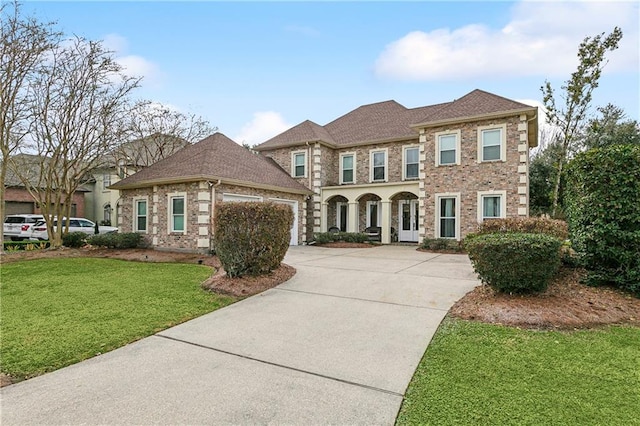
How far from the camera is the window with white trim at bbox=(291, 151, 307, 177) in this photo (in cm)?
1914

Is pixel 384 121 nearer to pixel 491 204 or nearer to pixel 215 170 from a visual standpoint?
pixel 491 204

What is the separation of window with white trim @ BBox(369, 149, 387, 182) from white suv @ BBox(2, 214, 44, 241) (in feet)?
65.5

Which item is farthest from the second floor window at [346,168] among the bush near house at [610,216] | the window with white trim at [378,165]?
the bush near house at [610,216]

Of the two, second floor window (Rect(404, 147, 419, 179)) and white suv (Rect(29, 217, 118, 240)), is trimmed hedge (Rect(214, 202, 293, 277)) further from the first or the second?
white suv (Rect(29, 217, 118, 240))

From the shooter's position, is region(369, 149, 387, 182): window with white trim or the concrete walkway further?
region(369, 149, 387, 182): window with white trim

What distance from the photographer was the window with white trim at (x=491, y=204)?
14.1 metres

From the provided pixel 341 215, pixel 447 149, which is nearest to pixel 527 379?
pixel 447 149

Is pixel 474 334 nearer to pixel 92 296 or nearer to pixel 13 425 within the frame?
pixel 13 425

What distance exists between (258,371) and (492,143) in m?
14.2

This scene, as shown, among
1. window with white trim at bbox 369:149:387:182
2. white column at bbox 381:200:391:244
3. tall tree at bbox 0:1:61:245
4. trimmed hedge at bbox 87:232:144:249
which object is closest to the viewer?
tall tree at bbox 0:1:61:245

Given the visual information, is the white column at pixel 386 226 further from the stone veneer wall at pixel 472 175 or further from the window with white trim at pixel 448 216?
the window with white trim at pixel 448 216

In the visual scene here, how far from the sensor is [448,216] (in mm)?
15336

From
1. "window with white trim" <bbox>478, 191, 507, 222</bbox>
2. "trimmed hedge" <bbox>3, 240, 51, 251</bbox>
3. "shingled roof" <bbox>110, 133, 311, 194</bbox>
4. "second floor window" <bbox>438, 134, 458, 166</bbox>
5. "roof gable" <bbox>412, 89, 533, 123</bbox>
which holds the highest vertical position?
"roof gable" <bbox>412, 89, 533, 123</bbox>

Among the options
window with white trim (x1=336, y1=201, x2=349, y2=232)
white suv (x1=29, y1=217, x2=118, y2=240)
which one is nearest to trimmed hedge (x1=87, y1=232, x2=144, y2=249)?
white suv (x1=29, y1=217, x2=118, y2=240)
